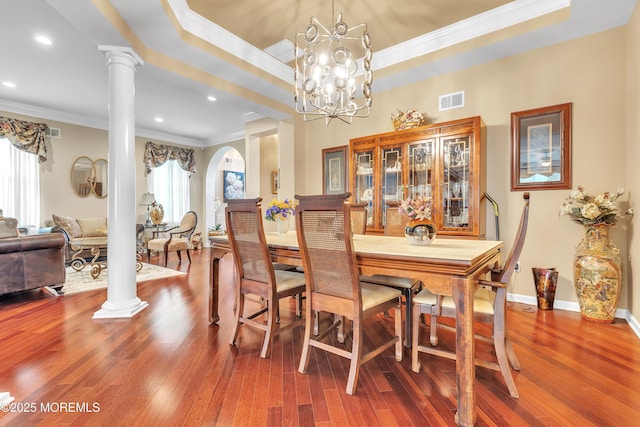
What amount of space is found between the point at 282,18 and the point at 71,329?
3530 mm

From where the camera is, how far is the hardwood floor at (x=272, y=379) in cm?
151

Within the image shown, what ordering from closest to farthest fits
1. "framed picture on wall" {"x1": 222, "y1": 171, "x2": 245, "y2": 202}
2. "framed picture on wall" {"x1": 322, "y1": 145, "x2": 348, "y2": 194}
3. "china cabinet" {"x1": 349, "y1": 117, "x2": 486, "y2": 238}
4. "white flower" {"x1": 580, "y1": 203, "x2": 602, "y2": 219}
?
1. "white flower" {"x1": 580, "y1": 203, "x2": 602, "y2": 219}
2. "china cabinet" {"x1": 349, "y1": 117, "x2": 486, "y2": 238}
3. "framed picture on wall" {"x1": 322, "y1": 145, "x2": 348, "y2": 194}
4. "framed picture on wall" {"x1": 222, "y1": 171, "x2": 245, "y2": 202}

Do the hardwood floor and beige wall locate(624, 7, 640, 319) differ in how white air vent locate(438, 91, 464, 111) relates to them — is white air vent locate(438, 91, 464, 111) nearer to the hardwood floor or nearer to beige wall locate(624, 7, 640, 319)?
beige wall locate(624, 7, 640, 319)

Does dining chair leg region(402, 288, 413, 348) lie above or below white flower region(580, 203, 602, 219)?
below

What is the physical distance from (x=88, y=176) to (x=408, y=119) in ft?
21.2

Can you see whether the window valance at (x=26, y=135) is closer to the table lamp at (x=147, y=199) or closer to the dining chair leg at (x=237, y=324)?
the table lamp at (x=147, y=199)

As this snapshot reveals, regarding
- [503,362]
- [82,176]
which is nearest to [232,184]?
[82,176]

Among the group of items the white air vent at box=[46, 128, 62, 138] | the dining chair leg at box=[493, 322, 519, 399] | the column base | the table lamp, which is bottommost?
the column base

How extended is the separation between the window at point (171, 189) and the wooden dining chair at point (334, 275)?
693cm

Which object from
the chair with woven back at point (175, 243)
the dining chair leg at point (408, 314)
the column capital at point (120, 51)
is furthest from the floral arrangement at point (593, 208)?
the chair with woven back at point (175, 243)

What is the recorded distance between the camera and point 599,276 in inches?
106

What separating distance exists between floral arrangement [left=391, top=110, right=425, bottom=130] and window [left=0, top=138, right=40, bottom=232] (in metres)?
6.50

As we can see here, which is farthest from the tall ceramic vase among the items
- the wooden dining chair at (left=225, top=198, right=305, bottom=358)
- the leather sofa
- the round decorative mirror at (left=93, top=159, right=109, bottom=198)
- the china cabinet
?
the round decorative mirror at (left=93, top=159, right=109, bottom=198)

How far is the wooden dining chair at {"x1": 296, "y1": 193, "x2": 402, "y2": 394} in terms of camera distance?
5.52ft
